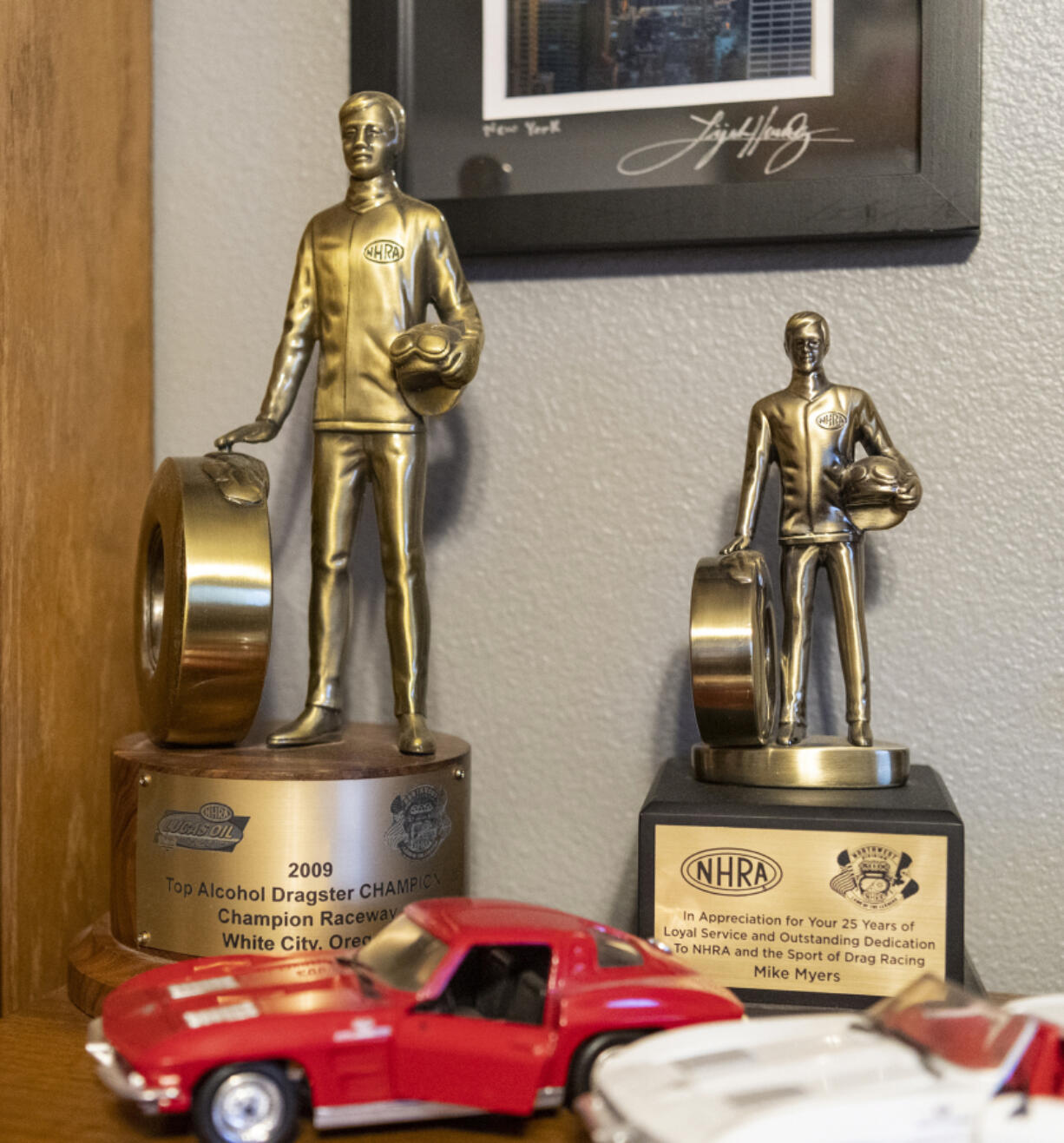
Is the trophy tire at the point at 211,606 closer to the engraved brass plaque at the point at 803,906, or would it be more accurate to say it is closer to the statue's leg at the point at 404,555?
the statue's leg at the point at 404,555

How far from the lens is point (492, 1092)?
2.05ft

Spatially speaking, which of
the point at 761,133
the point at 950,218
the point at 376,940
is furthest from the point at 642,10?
the point at 376,940

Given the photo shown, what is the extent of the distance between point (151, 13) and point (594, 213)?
1.78 ft

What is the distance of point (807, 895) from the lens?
837 mm

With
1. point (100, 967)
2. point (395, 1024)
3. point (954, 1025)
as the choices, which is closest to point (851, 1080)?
point (954, 1025)

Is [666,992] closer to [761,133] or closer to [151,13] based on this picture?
[761,133]

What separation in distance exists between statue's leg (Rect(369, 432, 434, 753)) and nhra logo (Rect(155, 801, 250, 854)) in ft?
0.55

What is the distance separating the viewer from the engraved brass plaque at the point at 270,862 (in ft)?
2.86

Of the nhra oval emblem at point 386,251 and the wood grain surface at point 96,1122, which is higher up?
the nhra oval emblem at point 386,251

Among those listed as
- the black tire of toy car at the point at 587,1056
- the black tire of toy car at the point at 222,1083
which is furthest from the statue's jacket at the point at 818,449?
the black tire of toy car at the point at 222,1083

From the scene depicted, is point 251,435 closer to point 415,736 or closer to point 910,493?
point 415,736

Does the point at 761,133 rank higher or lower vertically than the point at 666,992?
higher

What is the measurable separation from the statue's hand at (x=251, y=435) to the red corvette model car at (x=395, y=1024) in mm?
437

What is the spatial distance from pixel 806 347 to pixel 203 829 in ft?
1.95
